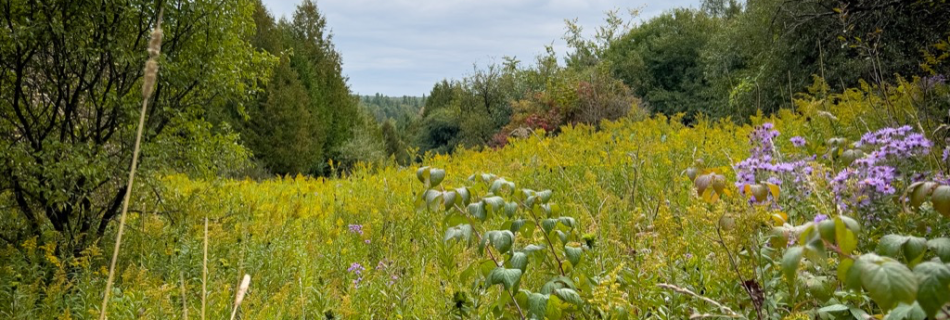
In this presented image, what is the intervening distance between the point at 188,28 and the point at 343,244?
1669mm

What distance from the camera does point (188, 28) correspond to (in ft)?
11.1

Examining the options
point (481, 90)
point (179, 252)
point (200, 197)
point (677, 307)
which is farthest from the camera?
point (481, 90)

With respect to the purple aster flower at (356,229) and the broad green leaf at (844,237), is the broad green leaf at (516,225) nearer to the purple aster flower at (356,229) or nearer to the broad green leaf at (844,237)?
the broad green leaf at (844,237)

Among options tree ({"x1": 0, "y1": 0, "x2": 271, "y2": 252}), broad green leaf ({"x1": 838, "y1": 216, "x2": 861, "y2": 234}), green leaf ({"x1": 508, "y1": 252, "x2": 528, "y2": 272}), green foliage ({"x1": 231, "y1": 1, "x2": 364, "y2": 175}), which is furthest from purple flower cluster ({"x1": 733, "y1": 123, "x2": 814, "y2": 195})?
green foliage ({"x1": 231, "y1": 1, "x2": 364, "y2": 175})

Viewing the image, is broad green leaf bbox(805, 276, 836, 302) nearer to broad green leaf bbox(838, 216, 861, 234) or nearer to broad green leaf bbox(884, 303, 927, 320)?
broad green leaf bbox(884, 303, 927, 320)

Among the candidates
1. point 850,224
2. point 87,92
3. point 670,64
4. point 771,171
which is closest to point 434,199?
point 850,224

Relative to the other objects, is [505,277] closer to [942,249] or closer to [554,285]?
[554,285]

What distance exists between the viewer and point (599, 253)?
2.13m

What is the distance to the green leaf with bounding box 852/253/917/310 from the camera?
24.2 inches

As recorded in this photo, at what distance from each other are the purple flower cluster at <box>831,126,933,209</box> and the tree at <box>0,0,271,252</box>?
3278mm

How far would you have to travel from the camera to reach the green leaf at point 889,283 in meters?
0.61

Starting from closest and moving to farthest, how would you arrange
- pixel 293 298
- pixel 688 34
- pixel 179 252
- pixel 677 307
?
pixel 677 307
pixel 293 298
pixel 179 252
pixel 688 34

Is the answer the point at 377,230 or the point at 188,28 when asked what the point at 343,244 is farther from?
the point at 188,28

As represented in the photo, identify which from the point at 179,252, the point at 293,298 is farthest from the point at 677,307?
the point at 179,252
